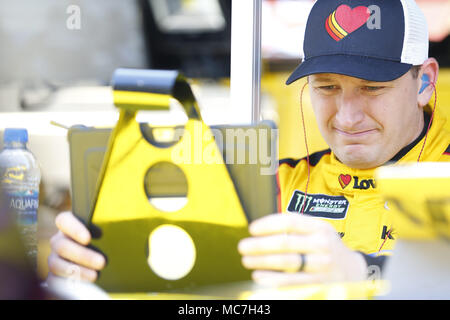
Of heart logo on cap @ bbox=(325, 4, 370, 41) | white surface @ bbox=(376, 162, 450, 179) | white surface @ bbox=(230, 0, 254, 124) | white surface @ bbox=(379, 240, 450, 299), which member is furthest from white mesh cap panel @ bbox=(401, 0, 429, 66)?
white surface @ bbox=(379, 240, 450, 299)

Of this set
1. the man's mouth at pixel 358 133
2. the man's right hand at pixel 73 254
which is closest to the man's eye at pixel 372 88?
the man's mouth at pixel 358 133

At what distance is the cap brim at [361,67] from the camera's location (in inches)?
56.4

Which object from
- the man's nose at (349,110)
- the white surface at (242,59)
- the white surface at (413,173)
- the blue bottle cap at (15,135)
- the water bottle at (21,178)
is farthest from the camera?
the white surface at (242,59)

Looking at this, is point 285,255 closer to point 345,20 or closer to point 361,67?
point 361,67

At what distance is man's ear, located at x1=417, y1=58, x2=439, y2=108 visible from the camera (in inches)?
62.6

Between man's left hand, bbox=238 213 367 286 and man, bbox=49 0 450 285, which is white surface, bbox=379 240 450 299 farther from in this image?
man, bbox=49 0 450 285

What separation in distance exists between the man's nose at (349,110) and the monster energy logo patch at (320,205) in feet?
0.66

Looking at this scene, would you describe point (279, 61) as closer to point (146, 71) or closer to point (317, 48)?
point (317, 48)

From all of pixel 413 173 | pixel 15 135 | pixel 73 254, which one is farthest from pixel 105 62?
pixel 413 173

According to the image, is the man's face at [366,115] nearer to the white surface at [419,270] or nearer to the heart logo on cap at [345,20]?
the heart logo on cap at [345,20]

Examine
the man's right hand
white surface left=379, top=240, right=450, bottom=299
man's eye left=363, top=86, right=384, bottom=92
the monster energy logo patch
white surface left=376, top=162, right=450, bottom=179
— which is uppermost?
man's eye left=363, top=86, right=384, bottom=92

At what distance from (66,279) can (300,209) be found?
0.72 m

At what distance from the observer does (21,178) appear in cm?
134

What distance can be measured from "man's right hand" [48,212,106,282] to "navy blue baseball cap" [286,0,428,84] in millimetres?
748
